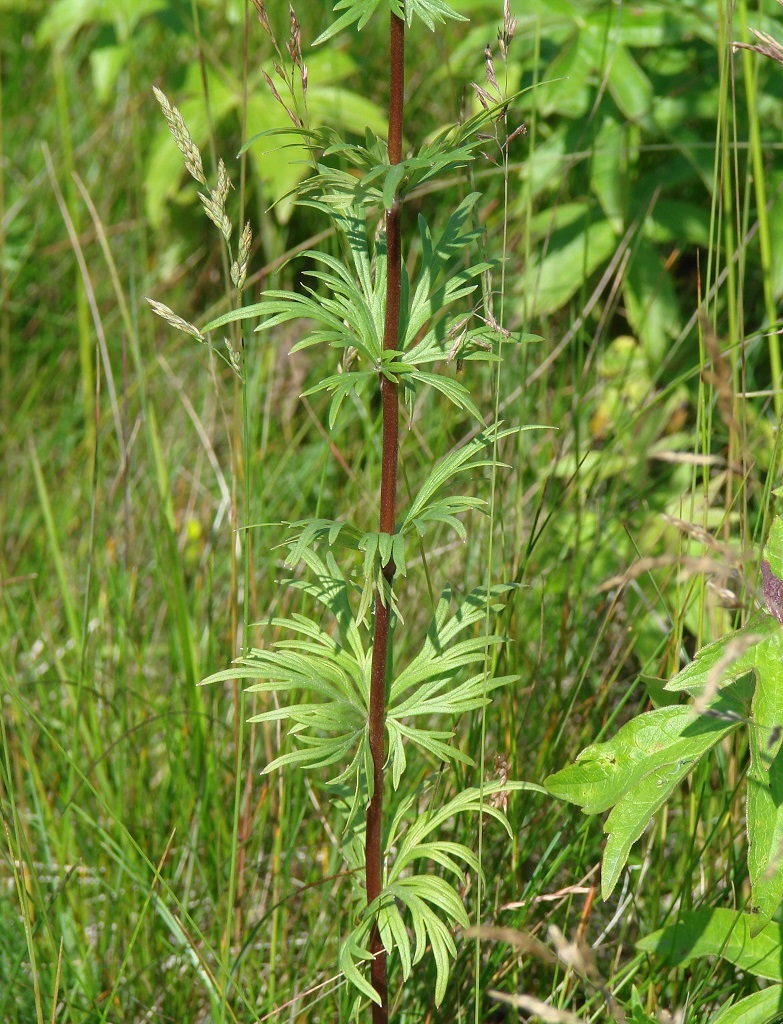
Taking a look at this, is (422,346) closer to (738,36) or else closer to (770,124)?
(738,36)

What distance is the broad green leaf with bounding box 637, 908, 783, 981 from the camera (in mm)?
1166

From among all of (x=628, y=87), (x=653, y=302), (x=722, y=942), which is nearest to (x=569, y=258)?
(x=653, y=302)

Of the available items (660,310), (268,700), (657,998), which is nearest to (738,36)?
(660,310)

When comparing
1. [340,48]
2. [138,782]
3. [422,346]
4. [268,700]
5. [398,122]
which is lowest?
[138,782]

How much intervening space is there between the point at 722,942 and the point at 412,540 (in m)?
0.97

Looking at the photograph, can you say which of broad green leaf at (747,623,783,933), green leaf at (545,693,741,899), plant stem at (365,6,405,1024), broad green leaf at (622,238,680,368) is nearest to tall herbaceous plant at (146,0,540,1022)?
plant stem at (365,6,405,1024)

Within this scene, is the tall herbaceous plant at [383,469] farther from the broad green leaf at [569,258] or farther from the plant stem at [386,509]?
the broad green leaf at [569,258]

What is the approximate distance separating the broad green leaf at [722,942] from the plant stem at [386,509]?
344 millimetres

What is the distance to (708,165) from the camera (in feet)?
7.12

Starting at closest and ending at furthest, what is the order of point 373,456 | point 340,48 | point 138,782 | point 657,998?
point 657,998
point 138,782
point 373,456
point 340,48

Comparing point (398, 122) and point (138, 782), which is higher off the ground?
point (398, 122)

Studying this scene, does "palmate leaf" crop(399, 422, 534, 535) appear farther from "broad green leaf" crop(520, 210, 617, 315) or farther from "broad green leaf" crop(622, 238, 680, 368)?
"broad green leaf" crop(622, 238, 680, 368)

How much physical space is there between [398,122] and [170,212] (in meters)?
2.29

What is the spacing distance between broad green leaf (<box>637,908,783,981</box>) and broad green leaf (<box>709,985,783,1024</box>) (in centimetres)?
2
